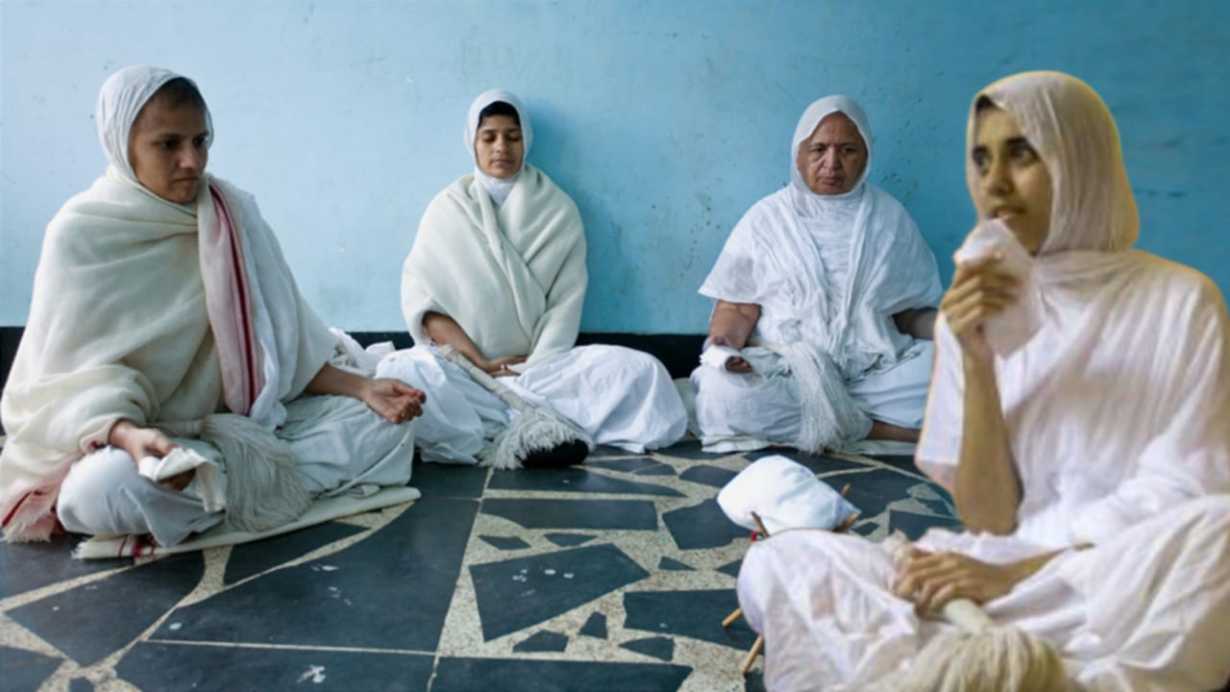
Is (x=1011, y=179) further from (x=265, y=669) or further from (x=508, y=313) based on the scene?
(x=508, y=313)

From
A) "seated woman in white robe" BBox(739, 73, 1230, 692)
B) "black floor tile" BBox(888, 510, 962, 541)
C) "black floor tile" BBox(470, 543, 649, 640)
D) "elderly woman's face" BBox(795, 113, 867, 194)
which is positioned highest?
"elderly woman's face" BBox(795, 113, 867, 194)

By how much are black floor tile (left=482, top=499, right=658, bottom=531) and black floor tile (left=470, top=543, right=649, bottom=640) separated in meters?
0.18

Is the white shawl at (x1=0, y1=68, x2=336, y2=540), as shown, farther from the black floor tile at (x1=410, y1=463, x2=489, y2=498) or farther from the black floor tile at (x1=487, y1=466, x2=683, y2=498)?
the black floor tile at (x1=487, y1=466, x2=683, y2=498)

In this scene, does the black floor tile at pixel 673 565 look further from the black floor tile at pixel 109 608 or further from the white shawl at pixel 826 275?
the white shawl at pixel 826 275

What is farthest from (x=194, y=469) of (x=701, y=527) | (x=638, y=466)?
(x=638, y=466)

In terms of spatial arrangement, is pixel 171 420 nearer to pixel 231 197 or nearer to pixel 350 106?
pixel 231 197

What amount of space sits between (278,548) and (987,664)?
1946 mm

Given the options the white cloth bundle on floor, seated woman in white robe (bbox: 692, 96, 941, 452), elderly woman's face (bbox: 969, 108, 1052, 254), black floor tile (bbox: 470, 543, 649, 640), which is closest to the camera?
elderly woman's face (bbox: 969, 108, 1052, 254)

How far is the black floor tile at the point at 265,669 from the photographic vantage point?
5.87 feet

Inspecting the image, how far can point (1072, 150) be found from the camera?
1.17m

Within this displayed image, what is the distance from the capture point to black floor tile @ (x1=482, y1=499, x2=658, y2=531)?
8.73 feet

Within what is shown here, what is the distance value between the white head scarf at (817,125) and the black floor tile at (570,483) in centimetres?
152

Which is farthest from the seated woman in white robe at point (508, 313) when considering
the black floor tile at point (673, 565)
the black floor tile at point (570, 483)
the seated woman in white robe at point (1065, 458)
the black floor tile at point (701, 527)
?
the seated woman in white robe at point (1065, 458)

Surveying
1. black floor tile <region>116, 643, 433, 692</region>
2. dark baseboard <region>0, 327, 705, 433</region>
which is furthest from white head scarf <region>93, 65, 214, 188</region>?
dark baseboard <region>0, 327, 705, 433</region>
